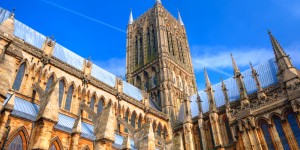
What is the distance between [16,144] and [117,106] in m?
12.5

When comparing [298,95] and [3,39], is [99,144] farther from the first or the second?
[298,95]

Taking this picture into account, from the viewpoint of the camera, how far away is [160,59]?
3750 cm

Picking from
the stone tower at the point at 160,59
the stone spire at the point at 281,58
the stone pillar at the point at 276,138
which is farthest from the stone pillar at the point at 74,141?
the stone spire at the point at 281,58

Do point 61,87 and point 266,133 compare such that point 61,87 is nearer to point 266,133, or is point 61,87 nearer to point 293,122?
point 266,133

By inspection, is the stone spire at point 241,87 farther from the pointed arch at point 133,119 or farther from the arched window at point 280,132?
the pointed arch at point 133,119

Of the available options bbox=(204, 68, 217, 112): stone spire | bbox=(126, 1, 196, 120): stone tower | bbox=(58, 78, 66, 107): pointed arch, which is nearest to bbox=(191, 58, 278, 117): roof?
bbox=(204, 68, 217, 112): stone spire

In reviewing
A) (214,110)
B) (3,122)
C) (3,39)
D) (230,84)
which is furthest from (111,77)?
(3,39)

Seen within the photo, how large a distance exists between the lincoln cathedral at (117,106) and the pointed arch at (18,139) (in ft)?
0.18

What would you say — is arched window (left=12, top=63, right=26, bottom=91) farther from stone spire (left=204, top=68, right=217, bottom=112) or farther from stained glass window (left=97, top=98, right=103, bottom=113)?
stone spire (left=204, top=68, right=217, bottom=112)

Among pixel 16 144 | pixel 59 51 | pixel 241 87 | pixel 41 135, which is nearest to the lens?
pixel 41 135

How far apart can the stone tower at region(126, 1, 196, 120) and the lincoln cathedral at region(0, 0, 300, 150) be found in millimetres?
271

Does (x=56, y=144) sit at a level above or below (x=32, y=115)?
below

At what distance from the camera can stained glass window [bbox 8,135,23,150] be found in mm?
13255

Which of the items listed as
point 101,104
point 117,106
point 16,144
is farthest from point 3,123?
point 117,106
